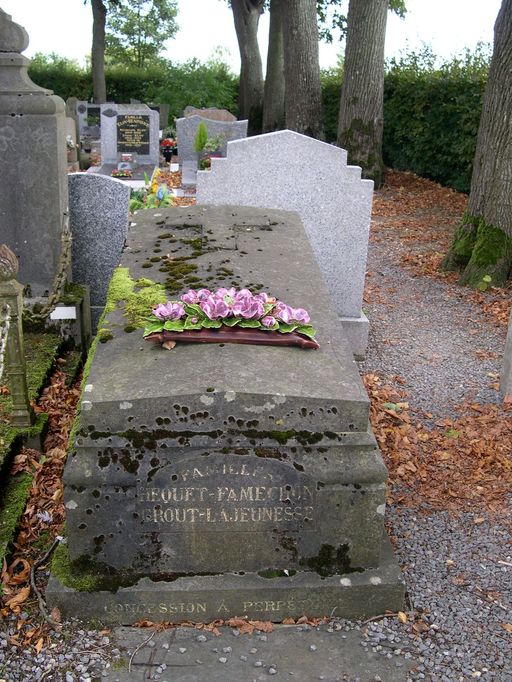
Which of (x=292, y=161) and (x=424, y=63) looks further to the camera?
(x=424, y=63)

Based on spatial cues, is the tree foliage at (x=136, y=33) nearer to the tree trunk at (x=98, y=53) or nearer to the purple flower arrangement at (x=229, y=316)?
the tree trunk at (x=98, y=53)

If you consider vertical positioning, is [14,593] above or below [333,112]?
below

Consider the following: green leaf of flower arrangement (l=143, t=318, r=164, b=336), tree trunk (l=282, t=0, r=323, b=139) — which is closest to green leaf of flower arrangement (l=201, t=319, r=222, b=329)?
A: green leaf of flower arrangement (l=143, t=318, r=164, b=336)

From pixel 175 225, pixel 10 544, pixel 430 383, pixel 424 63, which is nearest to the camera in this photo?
pixel 10 544

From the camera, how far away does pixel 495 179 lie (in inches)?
354

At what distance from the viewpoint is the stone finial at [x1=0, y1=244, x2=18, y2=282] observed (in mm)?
4172

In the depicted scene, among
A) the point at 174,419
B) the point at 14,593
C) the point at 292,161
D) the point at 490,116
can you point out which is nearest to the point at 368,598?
the point at 174,419

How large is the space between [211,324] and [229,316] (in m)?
0.10

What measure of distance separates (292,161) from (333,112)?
16593mm

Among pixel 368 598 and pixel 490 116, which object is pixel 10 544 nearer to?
pixel 368 598

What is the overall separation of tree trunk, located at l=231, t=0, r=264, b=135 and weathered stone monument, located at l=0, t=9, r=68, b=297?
19.5m

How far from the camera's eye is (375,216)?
541 inches

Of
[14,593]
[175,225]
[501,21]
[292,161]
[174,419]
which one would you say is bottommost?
[14,593]

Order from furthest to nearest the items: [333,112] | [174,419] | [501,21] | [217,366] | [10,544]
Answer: [333,112] < [501,21] < [10,544] < [217,366] < [174,419]
